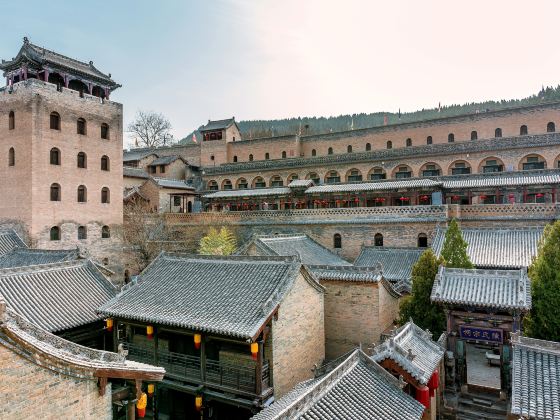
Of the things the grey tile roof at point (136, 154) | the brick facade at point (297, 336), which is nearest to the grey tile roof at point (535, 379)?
the brick facade at point (297, 336)

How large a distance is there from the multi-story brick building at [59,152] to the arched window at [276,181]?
1553cm

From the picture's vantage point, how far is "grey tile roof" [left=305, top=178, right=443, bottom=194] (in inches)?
1100

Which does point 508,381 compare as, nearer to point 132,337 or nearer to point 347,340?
point 347,340

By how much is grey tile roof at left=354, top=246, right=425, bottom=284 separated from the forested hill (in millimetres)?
28180

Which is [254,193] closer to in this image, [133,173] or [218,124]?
[133,173]

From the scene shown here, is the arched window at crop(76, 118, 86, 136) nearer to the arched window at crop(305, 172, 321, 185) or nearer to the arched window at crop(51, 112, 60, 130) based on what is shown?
the arched window at crop(51, 112, 60, 130)

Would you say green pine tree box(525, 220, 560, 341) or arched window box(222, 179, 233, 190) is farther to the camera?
arched window box(222, 179, 233, 190)

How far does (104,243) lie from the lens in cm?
3155

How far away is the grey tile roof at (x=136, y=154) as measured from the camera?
47812 millimetres

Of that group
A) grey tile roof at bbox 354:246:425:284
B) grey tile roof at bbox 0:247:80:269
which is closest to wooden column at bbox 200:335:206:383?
grey tile roof at bbox 0:247:80:269

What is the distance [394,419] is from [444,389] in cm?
705

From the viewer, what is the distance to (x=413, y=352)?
36.4ft

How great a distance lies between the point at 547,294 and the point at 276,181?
98.4 ft

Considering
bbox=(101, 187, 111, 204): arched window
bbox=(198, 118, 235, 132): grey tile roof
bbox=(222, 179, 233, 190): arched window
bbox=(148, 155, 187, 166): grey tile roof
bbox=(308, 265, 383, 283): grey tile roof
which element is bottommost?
bbox=(308, 265, 383, 283): grey tile roof
